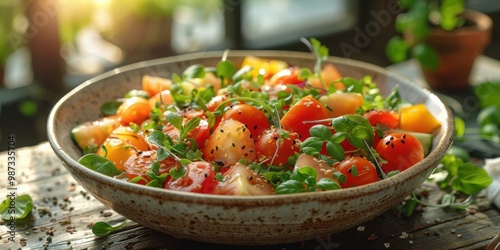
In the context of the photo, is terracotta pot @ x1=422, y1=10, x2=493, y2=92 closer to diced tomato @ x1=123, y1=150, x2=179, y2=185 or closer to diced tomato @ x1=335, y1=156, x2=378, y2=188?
diced tomato @ x1=335, y1=156, x2=378, y2=188

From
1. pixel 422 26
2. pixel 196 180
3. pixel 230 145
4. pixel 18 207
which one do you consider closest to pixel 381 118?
pixel 230 145

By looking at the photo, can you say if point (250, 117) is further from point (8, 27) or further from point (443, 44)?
point (8, 27)

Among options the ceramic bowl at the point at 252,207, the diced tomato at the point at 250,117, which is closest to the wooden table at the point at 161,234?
the ceramic bowl at the point at 252,207

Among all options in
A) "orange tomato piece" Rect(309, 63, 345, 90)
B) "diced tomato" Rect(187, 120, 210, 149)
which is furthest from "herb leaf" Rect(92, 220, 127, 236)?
"orange tomato piece" Rect(309, 63, 345, 90)

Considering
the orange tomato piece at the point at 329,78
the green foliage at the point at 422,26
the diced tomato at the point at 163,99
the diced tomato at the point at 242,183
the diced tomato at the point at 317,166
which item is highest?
the diced tomato at the point at 163,99

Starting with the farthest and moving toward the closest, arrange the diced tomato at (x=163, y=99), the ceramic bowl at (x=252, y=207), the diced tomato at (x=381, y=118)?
the diced tomato at (x=163, y=99) < the diced tomato at (x=381, y=118) < the ceramic bowl at (x=252, y=207)

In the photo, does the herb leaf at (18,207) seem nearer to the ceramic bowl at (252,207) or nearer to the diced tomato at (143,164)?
the ceramic bowl at (252,207)

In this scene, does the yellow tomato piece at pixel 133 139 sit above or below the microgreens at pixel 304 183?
above
